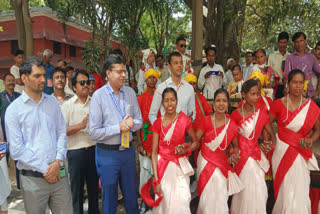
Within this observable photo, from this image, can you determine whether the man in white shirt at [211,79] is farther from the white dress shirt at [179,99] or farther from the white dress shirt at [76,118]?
the white dress shirt at [76,118]

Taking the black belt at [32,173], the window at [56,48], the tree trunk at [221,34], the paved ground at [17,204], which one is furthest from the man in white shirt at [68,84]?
the window at [56,48]

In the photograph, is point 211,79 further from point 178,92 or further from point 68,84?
point 68,84

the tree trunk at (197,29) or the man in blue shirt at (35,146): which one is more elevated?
the tree trunk at (197,29)

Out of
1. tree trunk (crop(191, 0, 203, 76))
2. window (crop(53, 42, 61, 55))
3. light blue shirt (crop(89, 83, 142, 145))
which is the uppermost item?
window (crop(53, 42, 61, 55))

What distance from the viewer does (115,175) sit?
113 inches

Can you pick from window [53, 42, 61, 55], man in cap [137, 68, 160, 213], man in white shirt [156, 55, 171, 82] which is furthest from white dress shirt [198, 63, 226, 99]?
window [53, 42, 61, 55]

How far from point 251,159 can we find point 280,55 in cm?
318

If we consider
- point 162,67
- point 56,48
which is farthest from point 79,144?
point 56,48

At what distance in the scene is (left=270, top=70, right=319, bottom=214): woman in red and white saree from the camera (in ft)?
10.0

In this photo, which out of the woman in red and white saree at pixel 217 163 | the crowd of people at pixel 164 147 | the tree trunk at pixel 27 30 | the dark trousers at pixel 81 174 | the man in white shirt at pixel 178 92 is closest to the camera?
the crowd of people at pixel 164 147

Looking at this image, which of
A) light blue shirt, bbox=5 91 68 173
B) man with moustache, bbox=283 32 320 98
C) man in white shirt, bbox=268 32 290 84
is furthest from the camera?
man in white shirt, bbox=268 32 290 84

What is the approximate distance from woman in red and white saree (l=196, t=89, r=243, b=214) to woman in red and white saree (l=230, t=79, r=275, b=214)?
12 centimetres

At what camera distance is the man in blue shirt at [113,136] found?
2826 millimetres

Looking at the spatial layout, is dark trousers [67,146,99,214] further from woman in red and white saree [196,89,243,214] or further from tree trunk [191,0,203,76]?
tree trunk [191,0,203,76]
